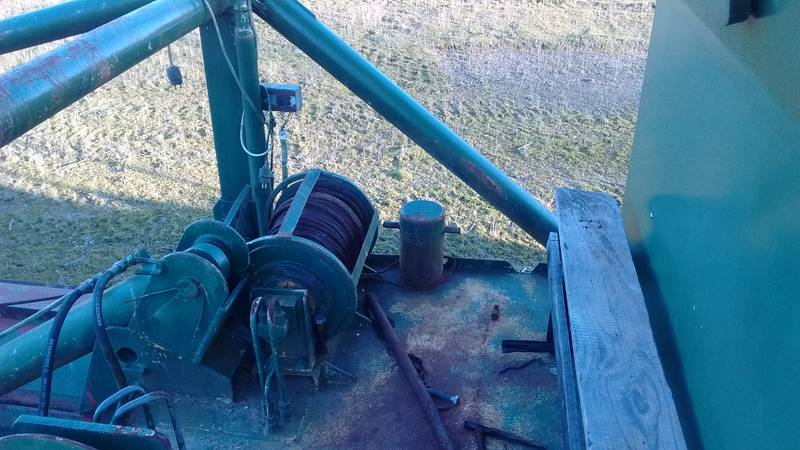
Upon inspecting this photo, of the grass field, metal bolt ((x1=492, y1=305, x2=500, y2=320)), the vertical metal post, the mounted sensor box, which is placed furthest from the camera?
the grass field

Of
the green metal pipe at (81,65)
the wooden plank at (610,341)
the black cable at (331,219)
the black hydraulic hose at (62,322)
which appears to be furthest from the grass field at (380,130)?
the green metal pipe at (81,65)

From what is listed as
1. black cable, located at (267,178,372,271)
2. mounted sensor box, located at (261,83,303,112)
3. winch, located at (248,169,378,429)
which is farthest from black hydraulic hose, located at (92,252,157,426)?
mounted sensor box, located at (261,83,303,112)

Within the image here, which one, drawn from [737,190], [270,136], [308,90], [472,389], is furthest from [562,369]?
[308,90]

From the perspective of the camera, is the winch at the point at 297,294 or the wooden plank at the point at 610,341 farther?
the winch at the point at 297,294

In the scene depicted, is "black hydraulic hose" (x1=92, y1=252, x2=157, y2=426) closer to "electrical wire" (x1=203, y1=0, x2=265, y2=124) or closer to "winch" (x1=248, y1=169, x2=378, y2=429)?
"winch" (x1=248, y1=169, x2=378, y2=429)

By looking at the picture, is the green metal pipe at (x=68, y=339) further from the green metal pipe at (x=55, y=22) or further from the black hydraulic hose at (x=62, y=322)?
the green metal pipe at (x=55, y=22)

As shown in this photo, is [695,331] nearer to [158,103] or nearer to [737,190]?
[737,190]

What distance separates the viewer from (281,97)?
361 cm

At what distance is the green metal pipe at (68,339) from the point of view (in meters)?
Answer: 2.83

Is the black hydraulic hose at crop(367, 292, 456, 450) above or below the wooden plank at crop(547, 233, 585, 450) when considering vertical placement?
below

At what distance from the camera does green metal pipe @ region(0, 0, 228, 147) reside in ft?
5.63

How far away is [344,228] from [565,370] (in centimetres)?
131

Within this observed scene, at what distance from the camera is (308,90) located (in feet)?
24.4

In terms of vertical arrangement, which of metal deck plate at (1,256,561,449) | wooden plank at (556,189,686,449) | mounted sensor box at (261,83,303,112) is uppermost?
mounted sensor box at (261,83,303,112)
